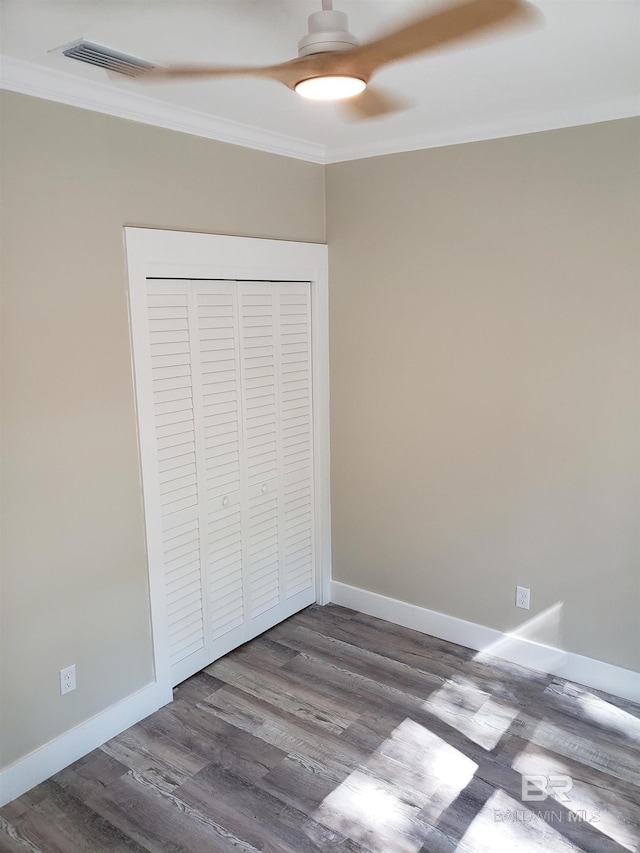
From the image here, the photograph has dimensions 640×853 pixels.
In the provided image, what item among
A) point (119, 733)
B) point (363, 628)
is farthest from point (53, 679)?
point (363, 628)

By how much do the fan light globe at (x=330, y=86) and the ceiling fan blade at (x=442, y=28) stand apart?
0.07 metres

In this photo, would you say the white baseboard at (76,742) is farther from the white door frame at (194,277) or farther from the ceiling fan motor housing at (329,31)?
the ceiling fan motor housing at (329,31)

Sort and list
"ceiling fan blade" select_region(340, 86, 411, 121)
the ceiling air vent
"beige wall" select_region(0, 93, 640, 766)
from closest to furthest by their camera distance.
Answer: the ceiling air vent → "beige wall" select_region(0, 93, 640, 766) → "ceiling fan blade" select_region(340, 86, 411, 121)

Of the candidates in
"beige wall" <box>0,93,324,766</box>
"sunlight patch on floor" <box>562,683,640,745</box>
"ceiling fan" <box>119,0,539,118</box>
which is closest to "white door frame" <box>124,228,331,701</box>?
"beige wall" <box>0,93,324,766</box>

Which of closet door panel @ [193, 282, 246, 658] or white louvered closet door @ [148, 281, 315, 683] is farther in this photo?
closet door panel @ [193, 282, 246, 658]

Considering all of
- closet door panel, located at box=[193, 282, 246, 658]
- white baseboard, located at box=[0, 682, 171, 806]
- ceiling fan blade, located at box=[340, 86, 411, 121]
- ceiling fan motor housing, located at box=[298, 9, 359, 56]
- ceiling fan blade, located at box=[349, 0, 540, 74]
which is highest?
ceiling fan blade, located at box=[340, 86, 411, 121]

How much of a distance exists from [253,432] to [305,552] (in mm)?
887

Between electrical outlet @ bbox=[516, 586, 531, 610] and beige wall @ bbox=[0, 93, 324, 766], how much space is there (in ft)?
5.88

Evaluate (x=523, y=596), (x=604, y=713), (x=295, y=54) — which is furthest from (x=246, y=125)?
(x=604, y=713)

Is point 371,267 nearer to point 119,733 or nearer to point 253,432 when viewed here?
point 253,432

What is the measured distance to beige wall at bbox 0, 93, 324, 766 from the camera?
89.4 inches

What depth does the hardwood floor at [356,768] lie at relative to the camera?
225 centimetres

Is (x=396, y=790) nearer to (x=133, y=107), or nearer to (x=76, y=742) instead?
(x=76, y=742)

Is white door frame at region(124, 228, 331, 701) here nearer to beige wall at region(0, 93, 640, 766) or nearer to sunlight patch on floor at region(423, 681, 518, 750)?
beige wall at region(0, 93, 640, 766)
